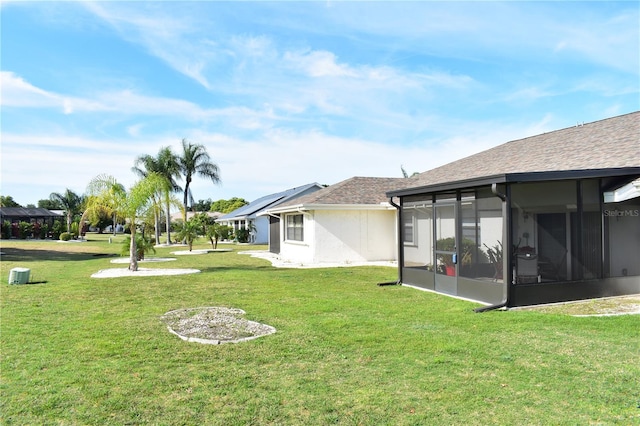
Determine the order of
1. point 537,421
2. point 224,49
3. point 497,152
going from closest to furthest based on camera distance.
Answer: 1. point 537,421
2. point 224,49
3. point 497,152

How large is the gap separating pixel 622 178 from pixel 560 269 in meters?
2.35

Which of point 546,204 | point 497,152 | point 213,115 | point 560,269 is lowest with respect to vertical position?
point 560,269

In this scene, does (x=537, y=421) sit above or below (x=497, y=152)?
A: below

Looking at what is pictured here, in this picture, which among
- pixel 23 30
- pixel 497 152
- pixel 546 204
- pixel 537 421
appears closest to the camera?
pixel 537 421

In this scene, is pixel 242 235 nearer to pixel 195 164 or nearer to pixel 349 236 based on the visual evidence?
pixel 195 164

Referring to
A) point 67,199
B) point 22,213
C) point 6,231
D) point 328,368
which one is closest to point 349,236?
point 328,368

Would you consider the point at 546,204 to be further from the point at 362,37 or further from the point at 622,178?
the point at 362,37

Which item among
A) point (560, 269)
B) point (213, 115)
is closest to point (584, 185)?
point (560, 269)

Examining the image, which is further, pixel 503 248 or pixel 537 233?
pixel 537 233

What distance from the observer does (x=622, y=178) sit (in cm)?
930

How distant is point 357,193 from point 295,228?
11.9ft

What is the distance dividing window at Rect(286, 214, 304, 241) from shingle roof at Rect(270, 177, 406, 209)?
2.65 ft

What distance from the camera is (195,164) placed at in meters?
40.5

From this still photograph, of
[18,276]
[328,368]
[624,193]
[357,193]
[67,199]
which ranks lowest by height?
[328,368]
